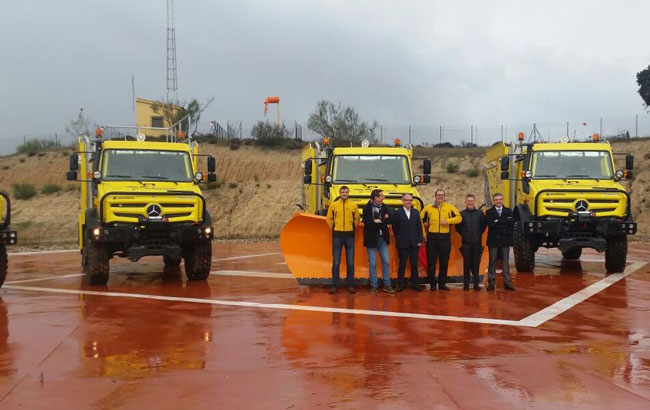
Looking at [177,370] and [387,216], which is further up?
[387,216]

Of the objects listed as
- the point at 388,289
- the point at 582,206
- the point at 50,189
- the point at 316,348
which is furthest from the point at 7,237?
the point at 50,189

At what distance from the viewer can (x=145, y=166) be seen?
44.0 ft

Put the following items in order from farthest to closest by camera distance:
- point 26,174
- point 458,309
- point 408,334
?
point 26,174 → point 458,309 → point 408,334

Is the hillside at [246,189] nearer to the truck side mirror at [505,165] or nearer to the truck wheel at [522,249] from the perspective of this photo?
the truck side mirror at [505,165]

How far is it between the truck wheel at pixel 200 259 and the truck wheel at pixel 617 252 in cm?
866

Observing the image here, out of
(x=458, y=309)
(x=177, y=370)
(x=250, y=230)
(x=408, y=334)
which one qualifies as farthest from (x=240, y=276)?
(x=250, y=230)

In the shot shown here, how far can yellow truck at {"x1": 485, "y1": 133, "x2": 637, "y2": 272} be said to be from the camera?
14.1 m

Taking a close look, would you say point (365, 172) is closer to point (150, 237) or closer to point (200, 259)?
point (200, 259)

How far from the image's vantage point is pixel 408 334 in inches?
319

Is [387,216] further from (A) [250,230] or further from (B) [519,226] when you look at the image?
(A) [250,230]

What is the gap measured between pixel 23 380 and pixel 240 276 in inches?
332

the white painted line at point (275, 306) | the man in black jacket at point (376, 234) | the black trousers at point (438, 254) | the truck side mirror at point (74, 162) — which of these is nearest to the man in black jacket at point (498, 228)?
the black trousers at point (438, 254)

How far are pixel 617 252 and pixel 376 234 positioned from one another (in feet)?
20.9

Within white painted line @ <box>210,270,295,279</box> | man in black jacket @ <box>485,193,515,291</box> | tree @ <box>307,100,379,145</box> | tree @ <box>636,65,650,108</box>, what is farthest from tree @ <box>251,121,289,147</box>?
man in black jacket @ <box>485,193,515,291</box>
